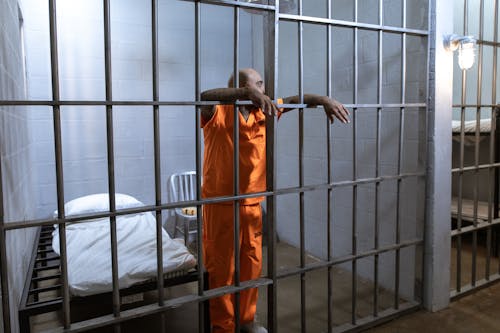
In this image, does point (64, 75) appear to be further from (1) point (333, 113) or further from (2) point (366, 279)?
(2) point (366, 279)

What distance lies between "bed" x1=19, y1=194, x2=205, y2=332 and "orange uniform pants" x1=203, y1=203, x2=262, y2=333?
167 millimetres

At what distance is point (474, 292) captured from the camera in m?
2.67

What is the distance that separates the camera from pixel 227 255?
6.97ft

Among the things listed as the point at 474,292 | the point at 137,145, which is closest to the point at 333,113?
the point at 474,292

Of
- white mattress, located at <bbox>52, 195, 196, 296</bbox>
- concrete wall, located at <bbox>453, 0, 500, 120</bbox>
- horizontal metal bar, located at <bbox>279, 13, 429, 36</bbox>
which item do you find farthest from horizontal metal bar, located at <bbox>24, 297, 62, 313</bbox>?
concrete wall, located at <bbox>453, 0, 500, 120</bbox>

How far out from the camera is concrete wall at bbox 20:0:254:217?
11.6 feet

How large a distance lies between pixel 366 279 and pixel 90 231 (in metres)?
2.09

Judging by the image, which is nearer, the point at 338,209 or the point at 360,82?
the point at 360,82

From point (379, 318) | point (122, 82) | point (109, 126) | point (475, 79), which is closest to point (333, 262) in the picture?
point (379, 318)

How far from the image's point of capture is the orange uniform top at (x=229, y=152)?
6.82ft

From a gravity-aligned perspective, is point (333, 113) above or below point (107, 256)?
above

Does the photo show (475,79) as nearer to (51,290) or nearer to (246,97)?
(246,97)

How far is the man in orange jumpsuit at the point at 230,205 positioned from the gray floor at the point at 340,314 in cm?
36

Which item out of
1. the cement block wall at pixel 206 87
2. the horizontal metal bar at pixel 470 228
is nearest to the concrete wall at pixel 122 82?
the cement block wall at pixel 206 87
